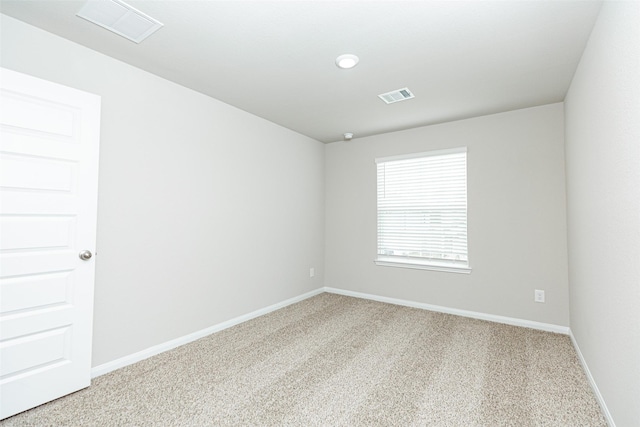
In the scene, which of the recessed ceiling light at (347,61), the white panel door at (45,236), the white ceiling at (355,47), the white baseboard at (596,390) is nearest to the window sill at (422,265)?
the white baseboard at (596,390)

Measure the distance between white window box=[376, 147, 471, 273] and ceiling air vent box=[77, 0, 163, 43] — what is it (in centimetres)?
317

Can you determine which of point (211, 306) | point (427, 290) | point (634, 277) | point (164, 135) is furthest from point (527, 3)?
point (211, 306)

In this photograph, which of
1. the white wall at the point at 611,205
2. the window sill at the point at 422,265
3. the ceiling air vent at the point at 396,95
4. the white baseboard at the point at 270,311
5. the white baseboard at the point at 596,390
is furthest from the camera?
the window sill at the point at 422,265

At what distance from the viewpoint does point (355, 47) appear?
2.21 metres

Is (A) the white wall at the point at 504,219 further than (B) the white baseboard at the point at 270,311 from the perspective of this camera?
Yes

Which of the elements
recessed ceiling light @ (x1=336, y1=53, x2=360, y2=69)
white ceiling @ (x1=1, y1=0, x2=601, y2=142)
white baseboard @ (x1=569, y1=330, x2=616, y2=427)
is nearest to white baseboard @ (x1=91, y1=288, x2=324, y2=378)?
white ceiling @ (x1=1, y1=0, x2=601, y2=142)

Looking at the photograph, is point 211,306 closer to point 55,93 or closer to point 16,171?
point 16,171

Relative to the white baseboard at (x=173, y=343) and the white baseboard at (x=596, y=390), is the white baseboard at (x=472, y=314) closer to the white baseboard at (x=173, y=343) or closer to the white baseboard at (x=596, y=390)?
the white baseboard at (x=596, y=390)

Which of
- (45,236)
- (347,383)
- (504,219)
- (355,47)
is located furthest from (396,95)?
(45,236)

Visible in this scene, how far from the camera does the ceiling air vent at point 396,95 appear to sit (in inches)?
116

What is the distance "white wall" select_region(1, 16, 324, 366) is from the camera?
2334mm

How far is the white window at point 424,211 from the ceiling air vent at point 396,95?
3.65ft

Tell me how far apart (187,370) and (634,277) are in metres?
2.85

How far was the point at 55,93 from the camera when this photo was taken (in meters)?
1.99
